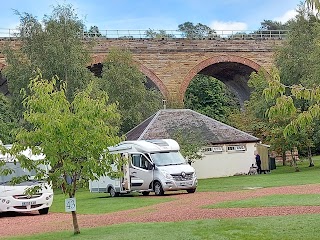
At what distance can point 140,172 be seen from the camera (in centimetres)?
2712

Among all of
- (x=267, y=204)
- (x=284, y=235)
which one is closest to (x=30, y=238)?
(x=284, y=235)

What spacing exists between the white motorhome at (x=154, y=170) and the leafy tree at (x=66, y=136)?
12027mm

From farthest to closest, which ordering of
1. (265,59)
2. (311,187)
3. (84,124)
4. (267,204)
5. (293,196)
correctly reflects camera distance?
(265,59)
(311,187)
(293,196)
(267,204)
(84,124)

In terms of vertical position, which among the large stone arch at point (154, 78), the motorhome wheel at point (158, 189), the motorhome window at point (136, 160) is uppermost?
the large stone arch at point (154, 78)

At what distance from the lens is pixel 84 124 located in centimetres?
1366

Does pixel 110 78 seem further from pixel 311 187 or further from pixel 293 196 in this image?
pixel 293 196

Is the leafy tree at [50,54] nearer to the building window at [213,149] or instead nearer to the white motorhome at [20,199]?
the building window at [213,149]

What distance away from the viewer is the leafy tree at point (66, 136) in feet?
44.3

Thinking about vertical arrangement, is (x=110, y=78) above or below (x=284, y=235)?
above

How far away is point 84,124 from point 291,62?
1216 inches

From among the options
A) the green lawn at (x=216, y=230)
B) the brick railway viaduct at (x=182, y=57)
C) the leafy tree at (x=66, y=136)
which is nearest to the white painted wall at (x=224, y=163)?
the brick railway viaduct at (x=182, y=57)

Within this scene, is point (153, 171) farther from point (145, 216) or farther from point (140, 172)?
point (145, 216)

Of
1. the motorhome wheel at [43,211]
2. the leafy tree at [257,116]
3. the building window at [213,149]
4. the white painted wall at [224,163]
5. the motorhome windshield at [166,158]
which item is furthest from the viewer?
the leafy tree at [257,116]

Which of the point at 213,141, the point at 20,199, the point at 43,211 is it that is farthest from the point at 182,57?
the point at 20,199
